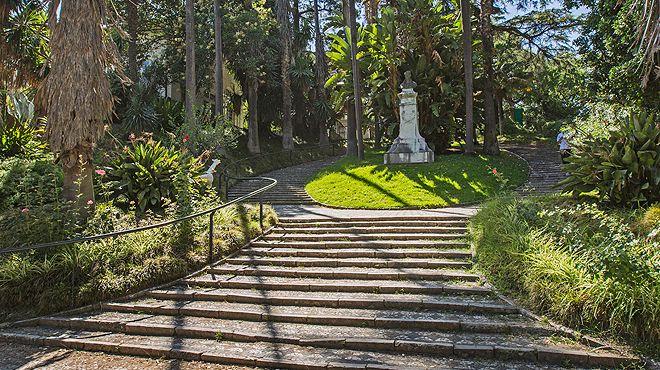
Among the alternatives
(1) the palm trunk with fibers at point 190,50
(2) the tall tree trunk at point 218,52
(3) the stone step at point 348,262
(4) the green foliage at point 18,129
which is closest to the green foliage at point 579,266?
(3) the stone step at point 348,262

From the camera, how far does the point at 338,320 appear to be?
5695 millimetres

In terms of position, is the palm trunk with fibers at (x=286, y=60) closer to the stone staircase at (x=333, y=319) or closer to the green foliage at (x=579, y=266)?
the stone staircase at (x=333, y=319)

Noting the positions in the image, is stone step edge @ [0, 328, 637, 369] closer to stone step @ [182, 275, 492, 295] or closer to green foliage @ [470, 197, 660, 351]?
green foliage @ [470, 197, 660, 351]

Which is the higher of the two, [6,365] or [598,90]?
[598,90]

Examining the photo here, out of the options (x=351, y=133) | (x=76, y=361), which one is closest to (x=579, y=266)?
(x=76, y=361)

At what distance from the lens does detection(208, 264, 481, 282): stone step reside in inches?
270

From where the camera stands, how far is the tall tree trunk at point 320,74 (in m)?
27.2

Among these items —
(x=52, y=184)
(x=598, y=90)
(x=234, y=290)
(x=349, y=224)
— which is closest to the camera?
(x=234, y=290)

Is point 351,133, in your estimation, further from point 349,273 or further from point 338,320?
point 338,320

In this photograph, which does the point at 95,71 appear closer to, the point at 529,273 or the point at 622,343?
the point at 529,273

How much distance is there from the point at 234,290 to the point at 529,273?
4142 mm

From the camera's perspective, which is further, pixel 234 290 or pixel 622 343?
pixel 234 290

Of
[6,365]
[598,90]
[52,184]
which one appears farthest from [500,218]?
[598,90]

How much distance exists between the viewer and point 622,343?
4672 millimetres
